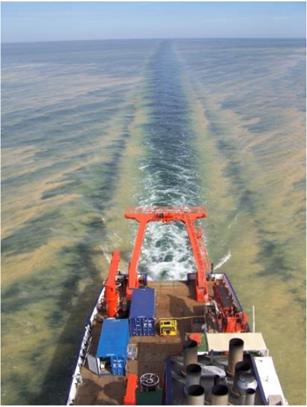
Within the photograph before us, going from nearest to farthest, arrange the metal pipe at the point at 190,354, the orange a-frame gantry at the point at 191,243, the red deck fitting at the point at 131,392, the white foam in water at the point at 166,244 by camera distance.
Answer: the red deck fitting at the point at 131,392
the metal pipe at the point at 190,354
the orange a-frame gantry at the point at 191,243
the white foam in water at the point at 166,244

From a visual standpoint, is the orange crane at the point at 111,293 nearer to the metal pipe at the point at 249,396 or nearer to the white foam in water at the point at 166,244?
the white foam in water at the point at 166,244

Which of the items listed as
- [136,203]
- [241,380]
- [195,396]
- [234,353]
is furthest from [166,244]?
[195,396]

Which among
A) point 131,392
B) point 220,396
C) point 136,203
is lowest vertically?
point 131,392

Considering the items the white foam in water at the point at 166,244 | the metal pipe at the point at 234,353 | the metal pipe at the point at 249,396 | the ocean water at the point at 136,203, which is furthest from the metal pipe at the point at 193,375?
the white foam in water at the point at 166,244

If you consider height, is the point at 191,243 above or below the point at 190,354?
above

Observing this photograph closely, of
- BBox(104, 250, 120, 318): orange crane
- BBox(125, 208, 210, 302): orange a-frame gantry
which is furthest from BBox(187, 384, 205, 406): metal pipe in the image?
BBox(125, 208, 210, 302): orange a-frame gantry

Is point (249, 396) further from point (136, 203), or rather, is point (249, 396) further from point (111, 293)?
point (136, 203)
